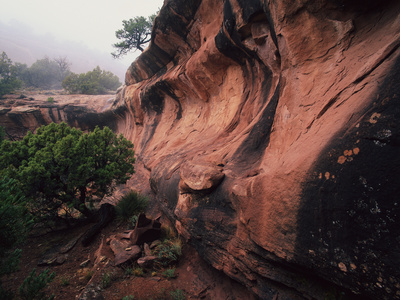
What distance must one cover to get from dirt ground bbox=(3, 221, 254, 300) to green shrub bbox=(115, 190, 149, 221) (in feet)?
5.05

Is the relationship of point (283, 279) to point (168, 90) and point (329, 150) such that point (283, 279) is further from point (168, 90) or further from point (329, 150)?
point (168, 90)

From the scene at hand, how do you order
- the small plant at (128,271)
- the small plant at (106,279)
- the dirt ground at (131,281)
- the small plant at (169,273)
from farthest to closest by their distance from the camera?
1. the small plant at (128,271)
2. the small plant at (169,273)
3. the small plant at (106,279)
4. the dirt ground at (131,281)

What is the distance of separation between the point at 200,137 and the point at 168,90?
5.05m

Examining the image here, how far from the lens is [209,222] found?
4293 millimetres

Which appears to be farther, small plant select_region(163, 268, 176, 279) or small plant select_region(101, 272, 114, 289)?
small plant select_region(163, 268, 176, 279)

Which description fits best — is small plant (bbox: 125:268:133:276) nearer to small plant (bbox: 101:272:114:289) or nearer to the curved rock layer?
small plant (bbox: 101:272:114:289)

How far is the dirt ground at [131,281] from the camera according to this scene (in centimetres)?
433

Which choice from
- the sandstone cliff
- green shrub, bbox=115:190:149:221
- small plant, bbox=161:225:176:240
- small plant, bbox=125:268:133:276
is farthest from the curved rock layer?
green shrub, bbox=115:190:149:221

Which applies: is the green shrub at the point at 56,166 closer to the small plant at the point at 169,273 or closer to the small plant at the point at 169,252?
the small plant at the point at 169,252

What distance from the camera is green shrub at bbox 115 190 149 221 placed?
26.5 ft

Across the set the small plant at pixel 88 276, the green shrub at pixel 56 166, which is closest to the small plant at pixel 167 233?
the small plant at pixel 88 276

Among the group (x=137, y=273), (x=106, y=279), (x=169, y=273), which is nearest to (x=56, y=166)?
(x=106, y=279)

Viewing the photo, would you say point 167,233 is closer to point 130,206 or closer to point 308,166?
point 130,206

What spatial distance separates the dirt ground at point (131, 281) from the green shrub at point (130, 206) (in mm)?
1540
